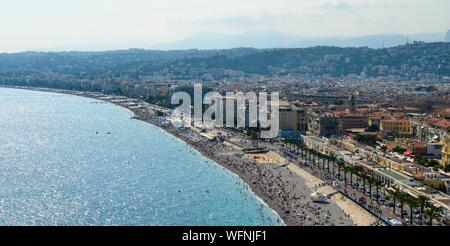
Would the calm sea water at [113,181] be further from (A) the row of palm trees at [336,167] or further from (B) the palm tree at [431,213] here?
(B) the palm tree at [431,213]

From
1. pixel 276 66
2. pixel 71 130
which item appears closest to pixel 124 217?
pixel 71 130

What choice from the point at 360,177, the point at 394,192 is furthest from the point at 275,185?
the point at 394,192

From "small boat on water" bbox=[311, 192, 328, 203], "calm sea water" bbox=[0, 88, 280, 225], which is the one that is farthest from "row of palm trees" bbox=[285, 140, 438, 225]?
"calm sea water" bbox=[0, 88, 280, 225]

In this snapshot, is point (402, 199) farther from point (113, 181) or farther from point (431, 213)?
point (113, 181)

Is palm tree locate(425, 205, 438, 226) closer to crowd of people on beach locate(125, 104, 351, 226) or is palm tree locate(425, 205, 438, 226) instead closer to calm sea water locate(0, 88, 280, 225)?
crowd of people on beach locate(125, 104, 351, 226)
